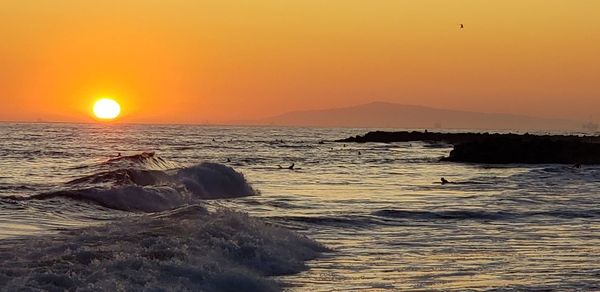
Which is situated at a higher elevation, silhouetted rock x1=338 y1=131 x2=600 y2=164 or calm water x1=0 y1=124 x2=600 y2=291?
silhouetted rock x1=338 y1=131 x2=600 y2=164

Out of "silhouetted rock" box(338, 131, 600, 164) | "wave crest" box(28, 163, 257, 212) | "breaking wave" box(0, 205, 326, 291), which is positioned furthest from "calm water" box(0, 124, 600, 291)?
"silhouetted rock" box(338, 131, 600, 164)

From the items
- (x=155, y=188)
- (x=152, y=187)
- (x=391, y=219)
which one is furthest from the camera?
(x=152, y=187)

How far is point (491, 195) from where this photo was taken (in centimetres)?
3284

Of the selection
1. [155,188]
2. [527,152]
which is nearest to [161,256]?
[155,188]

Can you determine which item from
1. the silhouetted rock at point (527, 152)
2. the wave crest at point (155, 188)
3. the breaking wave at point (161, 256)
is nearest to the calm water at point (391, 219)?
the wave crest at point (155, 188)

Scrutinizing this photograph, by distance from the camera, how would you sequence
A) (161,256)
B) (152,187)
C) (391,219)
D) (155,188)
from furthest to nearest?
(152,187), (155,188), (391,219), (161,256)

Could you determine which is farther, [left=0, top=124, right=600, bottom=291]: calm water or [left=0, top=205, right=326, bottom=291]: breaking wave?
[left=0, top=124, right=600, bottom=291]: calm water

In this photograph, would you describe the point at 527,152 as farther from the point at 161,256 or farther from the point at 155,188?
the point at 161,256

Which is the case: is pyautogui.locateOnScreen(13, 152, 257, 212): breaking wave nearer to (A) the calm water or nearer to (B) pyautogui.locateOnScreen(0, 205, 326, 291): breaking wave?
(A) the calm water

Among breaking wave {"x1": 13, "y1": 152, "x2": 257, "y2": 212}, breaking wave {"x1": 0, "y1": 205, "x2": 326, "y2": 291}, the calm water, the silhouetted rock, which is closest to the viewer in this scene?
breaking wave {"x1": 0, "y1": 205, "x2": 326, "y2": 291}

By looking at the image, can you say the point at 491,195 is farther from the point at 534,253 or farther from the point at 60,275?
the point at 60,275

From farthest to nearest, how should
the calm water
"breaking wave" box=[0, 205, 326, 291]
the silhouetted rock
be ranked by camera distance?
the silhouetted rock < the calm water < "breaking wave" box=[0, 205, 326, 291]

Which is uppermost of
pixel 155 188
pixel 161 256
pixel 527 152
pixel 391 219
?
pixel 527 152

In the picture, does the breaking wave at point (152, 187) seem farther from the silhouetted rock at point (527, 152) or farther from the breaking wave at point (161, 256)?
the silhouetted rock at point (527, 152)
